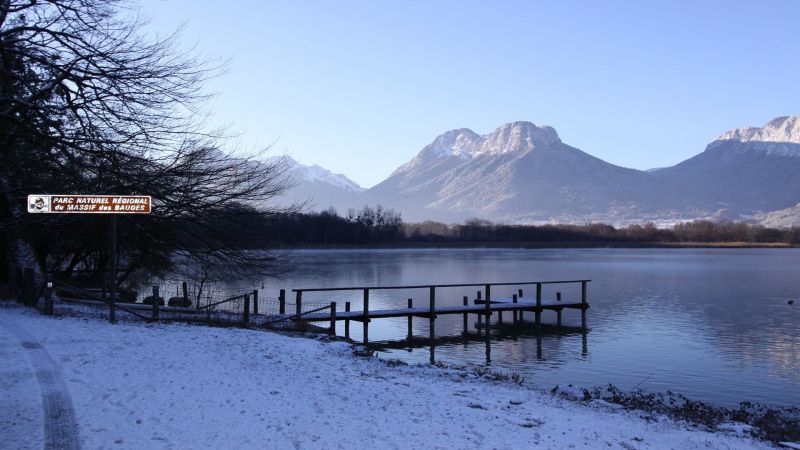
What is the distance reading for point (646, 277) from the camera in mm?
65000

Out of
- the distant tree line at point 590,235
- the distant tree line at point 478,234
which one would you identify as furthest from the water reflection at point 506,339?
the distant tree line at point 590,235

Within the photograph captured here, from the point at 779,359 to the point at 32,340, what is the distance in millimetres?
24643

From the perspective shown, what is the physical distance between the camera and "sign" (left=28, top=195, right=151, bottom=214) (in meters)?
17.5

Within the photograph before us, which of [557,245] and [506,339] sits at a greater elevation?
[557,245]

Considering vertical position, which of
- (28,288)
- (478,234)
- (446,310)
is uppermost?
(478,234)

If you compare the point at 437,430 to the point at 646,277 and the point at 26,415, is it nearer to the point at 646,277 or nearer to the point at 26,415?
the point at 26,415

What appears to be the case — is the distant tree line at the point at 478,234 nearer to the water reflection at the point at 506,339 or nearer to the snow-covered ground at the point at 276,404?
the water reflection at the point at 506,339

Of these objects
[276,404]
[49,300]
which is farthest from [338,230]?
[276,404]

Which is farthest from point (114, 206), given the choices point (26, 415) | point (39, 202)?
point (26, 415)

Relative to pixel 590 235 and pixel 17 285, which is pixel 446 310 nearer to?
pixel 17 285

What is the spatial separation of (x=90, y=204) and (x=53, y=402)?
8.72m

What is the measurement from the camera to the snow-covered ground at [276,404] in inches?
364

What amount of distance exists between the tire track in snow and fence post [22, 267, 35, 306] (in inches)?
296

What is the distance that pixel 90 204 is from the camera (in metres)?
17.6
